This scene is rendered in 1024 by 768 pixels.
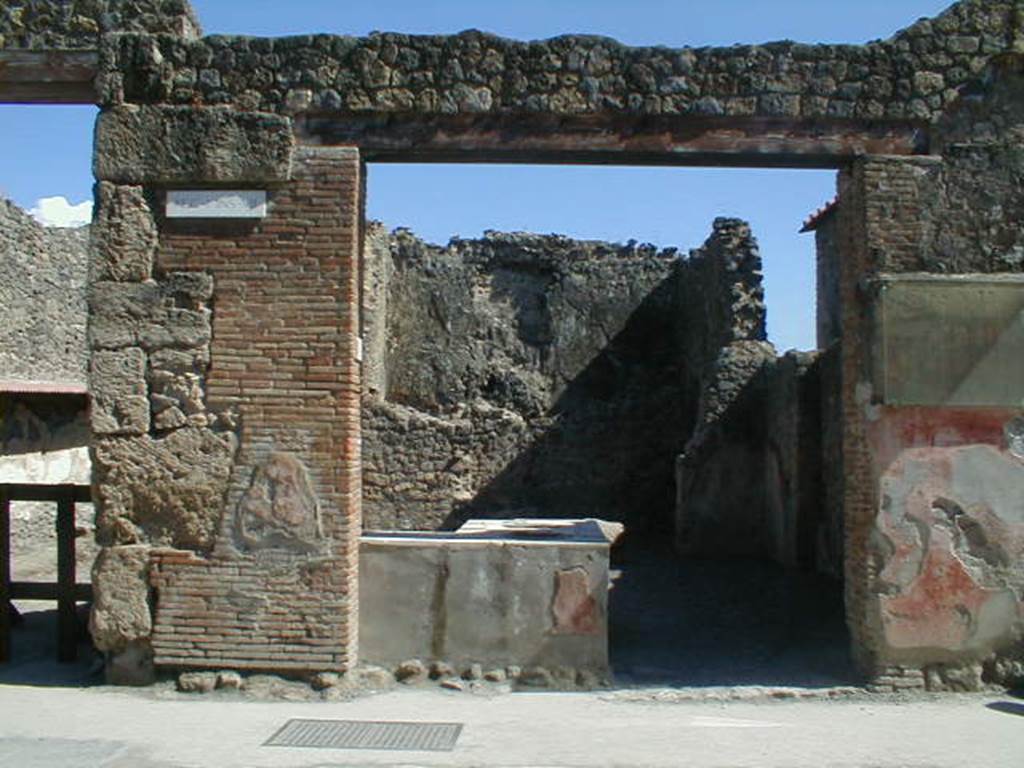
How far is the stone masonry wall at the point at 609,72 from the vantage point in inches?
305

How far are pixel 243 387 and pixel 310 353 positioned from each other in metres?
0.48

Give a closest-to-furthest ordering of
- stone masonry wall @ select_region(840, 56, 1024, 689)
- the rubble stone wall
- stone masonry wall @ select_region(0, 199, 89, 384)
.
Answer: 1. stone masonry wall @ select_region(840, 56, 1024, 689)
2. the rubble stone wall
3. stone masonry wall @ select_region(0, 199, 89, 384)

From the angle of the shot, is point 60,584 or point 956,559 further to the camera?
point 60,584

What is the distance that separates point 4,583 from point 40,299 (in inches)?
573

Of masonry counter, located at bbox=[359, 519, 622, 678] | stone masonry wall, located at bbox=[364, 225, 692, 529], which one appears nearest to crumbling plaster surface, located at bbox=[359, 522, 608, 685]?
masonry counter, located at bbox=[359, 519, 622, 678]

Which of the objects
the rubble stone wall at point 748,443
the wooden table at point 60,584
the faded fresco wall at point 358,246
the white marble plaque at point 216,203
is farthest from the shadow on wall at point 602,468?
the white marble plaque at point 216,203

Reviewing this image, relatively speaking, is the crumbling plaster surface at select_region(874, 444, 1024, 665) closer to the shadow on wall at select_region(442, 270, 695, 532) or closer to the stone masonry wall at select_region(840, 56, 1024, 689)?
the stone masonry wall at select_region(840, 56, 1024, 689)

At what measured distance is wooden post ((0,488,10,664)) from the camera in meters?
8.22

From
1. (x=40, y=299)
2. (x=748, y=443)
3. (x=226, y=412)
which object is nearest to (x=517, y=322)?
(x=748, y=443)

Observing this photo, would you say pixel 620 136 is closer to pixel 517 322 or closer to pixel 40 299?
pixel 517 322

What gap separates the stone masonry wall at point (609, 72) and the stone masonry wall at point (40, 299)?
1422cm

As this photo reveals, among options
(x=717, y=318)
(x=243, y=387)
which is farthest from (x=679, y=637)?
(x=717, y=318)

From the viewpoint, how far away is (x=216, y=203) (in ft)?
25.0

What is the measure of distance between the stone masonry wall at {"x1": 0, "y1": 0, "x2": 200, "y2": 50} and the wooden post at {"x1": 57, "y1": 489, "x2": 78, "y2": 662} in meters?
3.09
